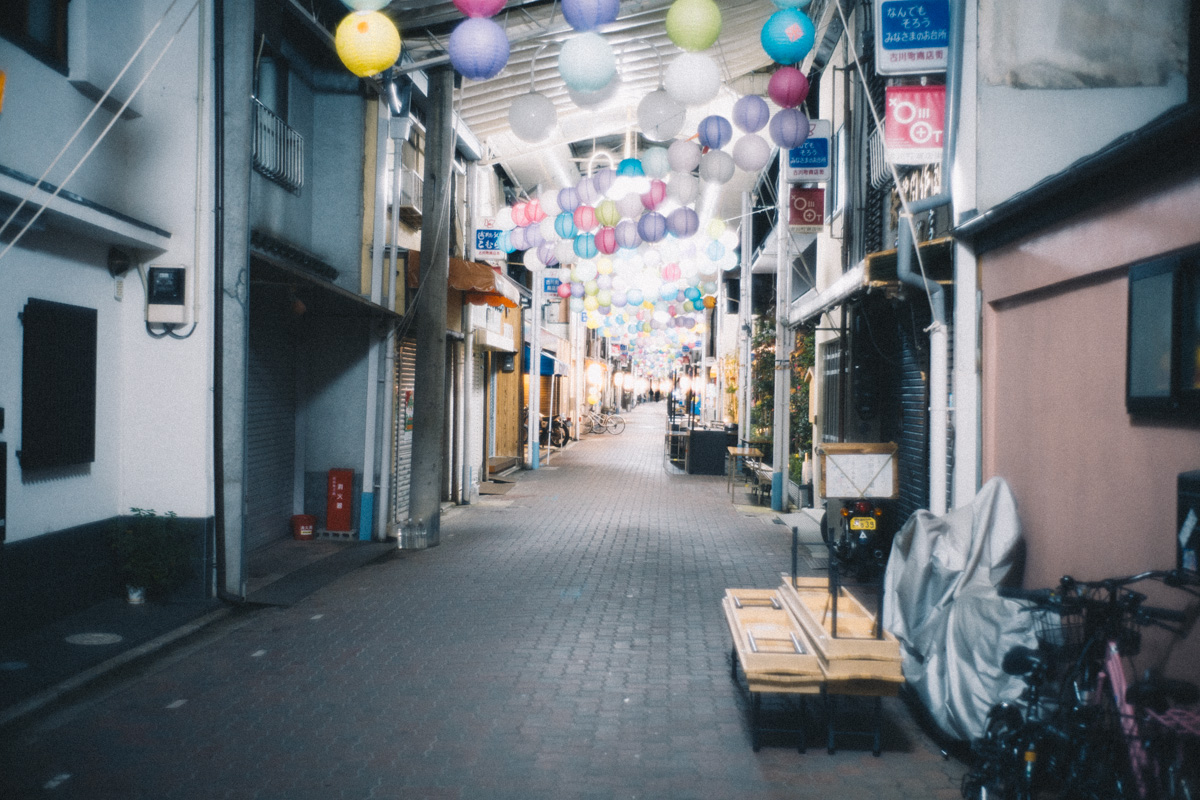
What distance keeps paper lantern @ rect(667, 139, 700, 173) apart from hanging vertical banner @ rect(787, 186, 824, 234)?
3691 millimetres

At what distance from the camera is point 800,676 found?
16.1 feet

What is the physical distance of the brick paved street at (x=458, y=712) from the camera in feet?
14.9

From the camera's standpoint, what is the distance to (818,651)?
508 cm

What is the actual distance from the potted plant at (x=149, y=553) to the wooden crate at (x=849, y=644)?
580 centimetres

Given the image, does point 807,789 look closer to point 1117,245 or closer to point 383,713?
point 383,713

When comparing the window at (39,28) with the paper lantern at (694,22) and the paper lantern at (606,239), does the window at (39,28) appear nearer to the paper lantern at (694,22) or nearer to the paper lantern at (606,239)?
the paper lantern at (694,22)

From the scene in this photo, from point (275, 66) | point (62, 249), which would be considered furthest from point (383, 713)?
point (275, 66)

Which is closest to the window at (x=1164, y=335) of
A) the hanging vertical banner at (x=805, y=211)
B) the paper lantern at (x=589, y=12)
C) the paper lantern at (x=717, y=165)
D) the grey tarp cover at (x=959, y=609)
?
the grey tarp cover at (x=959, y=609)

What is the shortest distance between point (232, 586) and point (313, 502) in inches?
167

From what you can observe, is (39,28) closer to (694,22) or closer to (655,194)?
(694,22)

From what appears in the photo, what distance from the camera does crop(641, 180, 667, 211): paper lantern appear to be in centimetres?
1179

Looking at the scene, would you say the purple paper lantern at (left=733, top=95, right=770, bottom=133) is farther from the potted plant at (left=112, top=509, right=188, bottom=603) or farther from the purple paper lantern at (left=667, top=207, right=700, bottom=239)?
the potted plant at (left=112, top=509, right=188, bottom=603)

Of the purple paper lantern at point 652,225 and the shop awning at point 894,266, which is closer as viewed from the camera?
the shop awning at point 894,266

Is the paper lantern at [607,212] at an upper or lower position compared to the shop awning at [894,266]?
upper
